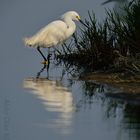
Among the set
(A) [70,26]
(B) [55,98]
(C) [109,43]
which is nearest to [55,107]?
(B) [55,98]

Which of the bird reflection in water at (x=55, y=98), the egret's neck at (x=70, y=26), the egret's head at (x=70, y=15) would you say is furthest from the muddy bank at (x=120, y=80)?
the egret's head at (x=70, y=15)

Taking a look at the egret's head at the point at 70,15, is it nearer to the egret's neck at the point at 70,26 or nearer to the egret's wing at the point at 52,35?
the egret's neck at the point at 70,26

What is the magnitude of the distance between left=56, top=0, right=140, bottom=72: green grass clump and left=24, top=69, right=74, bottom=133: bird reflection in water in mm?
1217

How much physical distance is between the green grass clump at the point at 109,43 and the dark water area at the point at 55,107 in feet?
1.70

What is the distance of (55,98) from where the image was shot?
12.2m

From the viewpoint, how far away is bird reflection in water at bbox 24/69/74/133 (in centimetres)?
1025

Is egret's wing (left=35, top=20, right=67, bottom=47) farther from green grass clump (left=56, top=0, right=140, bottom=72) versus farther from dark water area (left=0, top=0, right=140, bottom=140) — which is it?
green grass clump (left=56, top=0, right=140, bottom=72)

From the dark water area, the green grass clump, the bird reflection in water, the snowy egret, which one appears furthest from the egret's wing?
the bird reflection in water

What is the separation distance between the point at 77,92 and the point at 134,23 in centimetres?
273

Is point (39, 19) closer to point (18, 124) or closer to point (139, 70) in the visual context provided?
point (139, 70)

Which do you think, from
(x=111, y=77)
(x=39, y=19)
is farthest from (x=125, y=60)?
(x=39, y=19)

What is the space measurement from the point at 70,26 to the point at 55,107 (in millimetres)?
6445

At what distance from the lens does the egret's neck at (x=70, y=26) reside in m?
17.6

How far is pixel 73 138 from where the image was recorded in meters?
9.27
